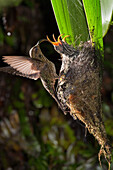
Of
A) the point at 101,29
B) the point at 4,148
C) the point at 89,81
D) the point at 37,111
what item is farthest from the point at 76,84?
the point at 37,111

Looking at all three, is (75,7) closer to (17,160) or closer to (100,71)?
(100,71)

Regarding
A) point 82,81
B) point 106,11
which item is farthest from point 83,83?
point 106,11

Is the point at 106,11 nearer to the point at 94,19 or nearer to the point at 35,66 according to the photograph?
the point at 94,19

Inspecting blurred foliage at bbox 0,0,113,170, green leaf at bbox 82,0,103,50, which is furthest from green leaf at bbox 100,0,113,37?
blurred foliage at bbox 0,0,113,170

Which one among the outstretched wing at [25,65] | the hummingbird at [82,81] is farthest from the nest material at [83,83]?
the outstretched wing at [25,65]

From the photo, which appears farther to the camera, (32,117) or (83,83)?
(32,117)

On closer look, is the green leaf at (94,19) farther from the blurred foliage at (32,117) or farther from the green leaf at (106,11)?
the blurred foliage at (32,117)
